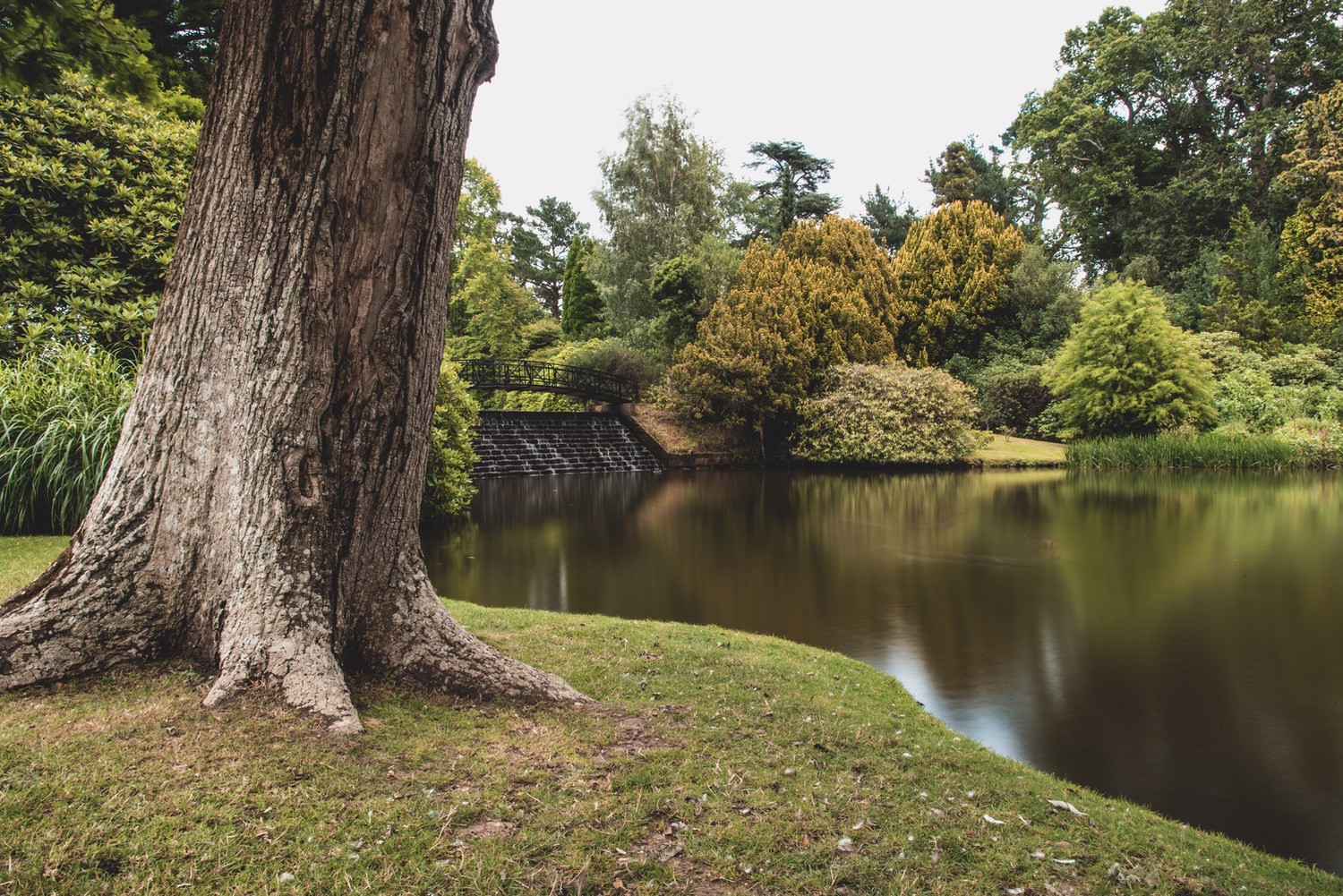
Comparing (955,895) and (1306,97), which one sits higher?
(1306,97)

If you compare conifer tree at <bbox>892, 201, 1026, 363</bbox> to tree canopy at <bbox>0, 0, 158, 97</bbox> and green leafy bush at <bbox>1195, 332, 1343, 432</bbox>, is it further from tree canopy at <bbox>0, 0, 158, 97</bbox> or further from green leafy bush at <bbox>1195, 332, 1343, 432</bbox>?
tree canopy at <bbox>0, 0, 158, 97</bbox>

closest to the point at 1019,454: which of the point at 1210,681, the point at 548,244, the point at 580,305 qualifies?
the point at 1210,681

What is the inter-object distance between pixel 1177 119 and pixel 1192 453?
17.5 meters

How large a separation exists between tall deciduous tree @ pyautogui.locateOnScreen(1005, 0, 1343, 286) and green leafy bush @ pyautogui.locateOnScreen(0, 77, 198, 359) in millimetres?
30737

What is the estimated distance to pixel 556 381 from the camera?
24453mm

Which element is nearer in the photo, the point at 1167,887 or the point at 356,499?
the point at 1167,887

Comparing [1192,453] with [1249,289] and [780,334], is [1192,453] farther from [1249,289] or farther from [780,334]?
[780,334]

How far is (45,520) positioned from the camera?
658 cm

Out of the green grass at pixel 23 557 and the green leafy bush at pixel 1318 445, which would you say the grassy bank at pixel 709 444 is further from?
the green grass at pixel 23 557

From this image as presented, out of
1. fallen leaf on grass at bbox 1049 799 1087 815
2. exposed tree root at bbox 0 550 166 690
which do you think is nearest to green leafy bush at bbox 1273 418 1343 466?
fallen leaf on grass at bbox 1049 799 1087 815

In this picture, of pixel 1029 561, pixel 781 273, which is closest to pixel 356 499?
pixel 1029 561

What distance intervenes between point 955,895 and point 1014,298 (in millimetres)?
28912

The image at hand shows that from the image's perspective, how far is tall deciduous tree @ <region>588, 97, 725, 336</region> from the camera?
29.1 m

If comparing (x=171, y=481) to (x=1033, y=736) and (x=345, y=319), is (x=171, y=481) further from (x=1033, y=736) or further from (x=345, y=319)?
(x=1033, y=736)
